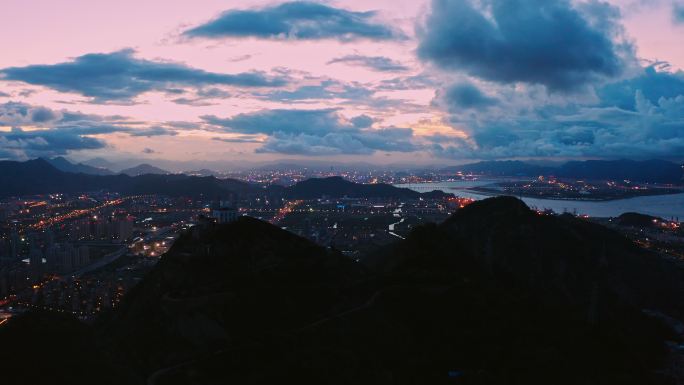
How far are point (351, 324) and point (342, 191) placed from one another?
111 m

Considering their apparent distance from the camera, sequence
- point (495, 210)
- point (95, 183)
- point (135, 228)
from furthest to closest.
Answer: point (95, 183) < point (135, 228) < point (495, 210)

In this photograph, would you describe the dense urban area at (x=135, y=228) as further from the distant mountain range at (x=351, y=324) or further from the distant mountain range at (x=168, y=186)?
the distant mountain range at (x=351, y=324)

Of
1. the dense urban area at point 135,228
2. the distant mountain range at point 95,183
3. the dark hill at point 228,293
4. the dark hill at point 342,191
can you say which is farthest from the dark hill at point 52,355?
the dark hill at point 342,191

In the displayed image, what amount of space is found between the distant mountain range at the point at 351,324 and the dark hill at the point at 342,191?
89.1m

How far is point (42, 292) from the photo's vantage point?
1620 inches

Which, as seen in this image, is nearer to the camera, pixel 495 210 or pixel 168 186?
pixel 495 210

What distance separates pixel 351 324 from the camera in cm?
2005

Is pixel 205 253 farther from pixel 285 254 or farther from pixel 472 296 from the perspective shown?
pixel 472 296

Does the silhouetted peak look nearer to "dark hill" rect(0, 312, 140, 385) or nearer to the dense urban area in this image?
the dense urban area

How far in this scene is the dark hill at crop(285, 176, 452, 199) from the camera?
12589 cm

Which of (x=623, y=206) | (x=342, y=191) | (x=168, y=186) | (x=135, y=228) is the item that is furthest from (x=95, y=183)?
(x=623, y=206)

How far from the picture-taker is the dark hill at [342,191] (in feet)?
413

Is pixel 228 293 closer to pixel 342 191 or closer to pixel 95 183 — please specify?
pixel 342 191

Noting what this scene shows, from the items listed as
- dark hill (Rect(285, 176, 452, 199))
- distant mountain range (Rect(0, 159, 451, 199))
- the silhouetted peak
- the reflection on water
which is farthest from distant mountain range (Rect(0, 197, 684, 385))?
dark hill (Rect(285, 176, 452, 199))
